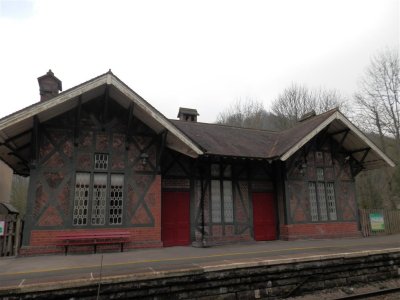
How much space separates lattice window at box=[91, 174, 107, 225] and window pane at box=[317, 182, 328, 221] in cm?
900

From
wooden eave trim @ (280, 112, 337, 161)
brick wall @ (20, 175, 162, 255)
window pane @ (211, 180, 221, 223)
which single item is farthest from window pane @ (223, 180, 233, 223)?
brick wall @ (20, 175, 162, 255)

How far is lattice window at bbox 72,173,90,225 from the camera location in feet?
32.0

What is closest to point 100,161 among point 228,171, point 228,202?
point 228,171

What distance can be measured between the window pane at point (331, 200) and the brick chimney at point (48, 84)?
1247cm

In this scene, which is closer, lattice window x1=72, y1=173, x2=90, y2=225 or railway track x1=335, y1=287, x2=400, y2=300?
railway track x1=335, y1=287, x2=400, y2=300

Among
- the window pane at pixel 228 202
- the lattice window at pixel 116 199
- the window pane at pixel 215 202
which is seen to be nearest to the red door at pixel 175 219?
the window pane at pixel 215 202

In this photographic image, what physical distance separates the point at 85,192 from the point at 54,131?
224cm

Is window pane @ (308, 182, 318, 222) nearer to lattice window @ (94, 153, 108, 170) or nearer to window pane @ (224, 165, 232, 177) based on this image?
window pane @ (224, 165, 232, 177)

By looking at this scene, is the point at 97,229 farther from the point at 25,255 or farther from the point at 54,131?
the point at 54,131

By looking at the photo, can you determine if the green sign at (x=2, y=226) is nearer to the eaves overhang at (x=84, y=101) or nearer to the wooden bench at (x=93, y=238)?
the wooden bench at (x=93, y=238)

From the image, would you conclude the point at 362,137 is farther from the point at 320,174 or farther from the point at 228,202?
the point at 228,202

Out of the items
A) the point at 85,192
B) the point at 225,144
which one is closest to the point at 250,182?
the point at 225,144

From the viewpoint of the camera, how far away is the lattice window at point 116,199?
10.1 m

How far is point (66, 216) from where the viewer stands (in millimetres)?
9594
